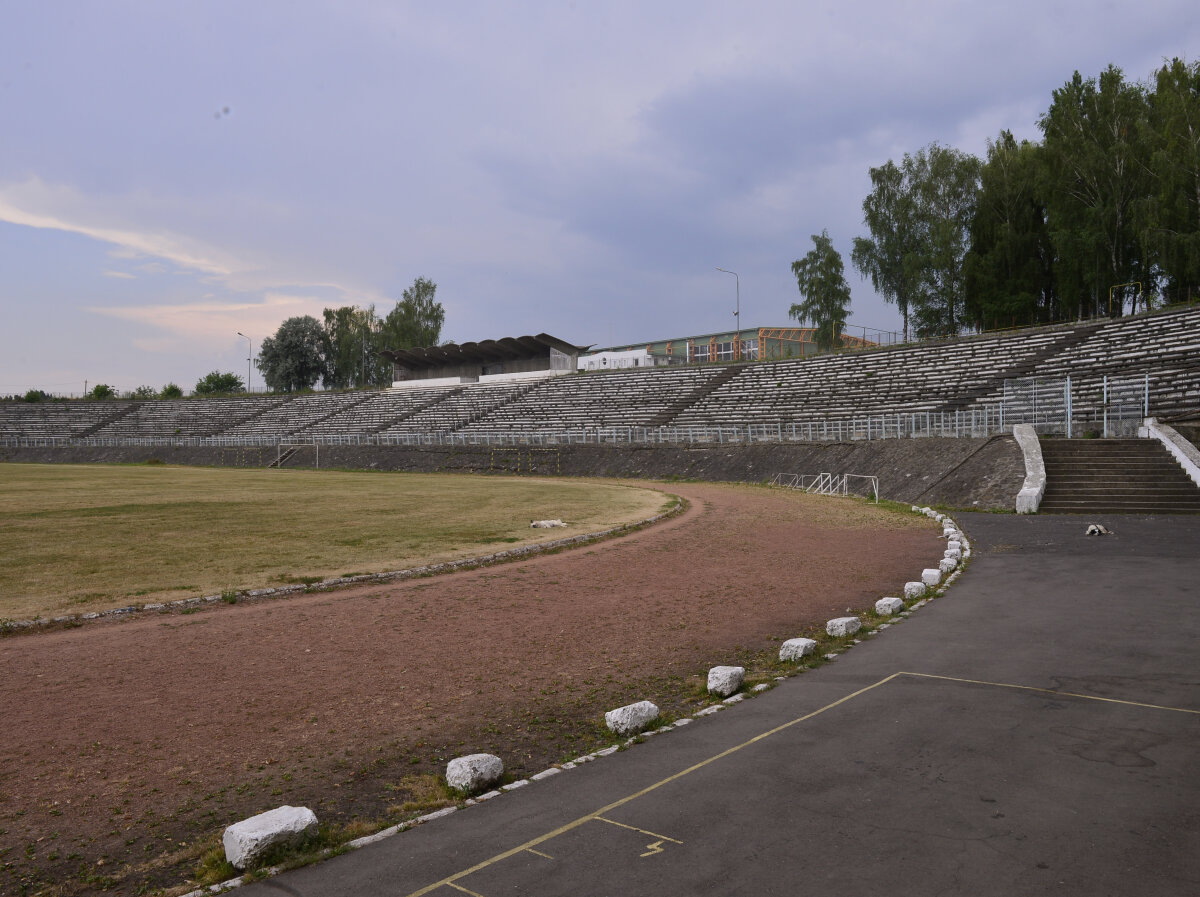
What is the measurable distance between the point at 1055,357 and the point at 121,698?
47293 mm

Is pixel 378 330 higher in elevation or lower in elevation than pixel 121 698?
higher

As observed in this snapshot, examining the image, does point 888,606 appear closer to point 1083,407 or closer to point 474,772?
point 474,772

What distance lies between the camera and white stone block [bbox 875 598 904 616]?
1002cm

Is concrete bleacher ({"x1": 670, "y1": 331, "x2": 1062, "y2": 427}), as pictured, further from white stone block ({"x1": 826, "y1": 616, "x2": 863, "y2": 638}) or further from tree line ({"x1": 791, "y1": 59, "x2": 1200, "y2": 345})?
white stone block ({"x1": 826, "y1": 616, "x2": 863, "y2": 638})

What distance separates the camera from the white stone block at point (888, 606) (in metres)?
10.0

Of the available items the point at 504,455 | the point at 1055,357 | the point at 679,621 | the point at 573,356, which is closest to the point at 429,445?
the point at 504,455

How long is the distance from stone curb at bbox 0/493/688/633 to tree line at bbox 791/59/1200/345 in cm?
4451

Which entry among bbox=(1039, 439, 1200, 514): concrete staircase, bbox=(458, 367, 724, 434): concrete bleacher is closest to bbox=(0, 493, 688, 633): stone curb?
bbox=(1039, 439, 1200, 514): concrete staircase

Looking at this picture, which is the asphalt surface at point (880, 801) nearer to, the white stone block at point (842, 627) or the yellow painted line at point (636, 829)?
the yellow painted line at point (636, 829)

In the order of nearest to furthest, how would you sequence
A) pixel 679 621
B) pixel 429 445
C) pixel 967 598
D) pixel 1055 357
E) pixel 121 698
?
pixel 121 698, pixel 679 621, pixel 967 598, pixel 1055 357, pixel 429 445

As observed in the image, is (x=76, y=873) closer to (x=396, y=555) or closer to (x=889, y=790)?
(x=889, y=790)

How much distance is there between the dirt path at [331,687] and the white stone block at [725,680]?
26.8 inches

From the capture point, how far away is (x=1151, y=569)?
12727mm

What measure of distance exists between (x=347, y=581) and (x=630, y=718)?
8174 mm
